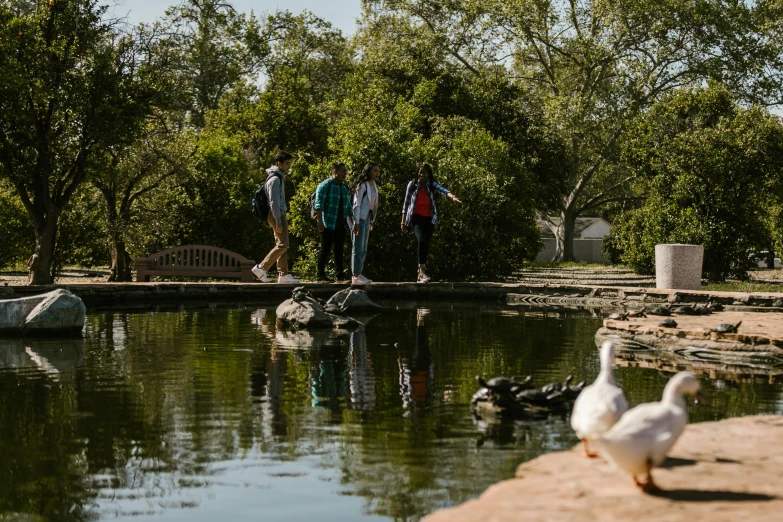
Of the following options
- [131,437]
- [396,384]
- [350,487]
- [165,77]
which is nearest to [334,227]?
[165,77]

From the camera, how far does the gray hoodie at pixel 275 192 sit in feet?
55.1

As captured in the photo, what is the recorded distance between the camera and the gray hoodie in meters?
16.8

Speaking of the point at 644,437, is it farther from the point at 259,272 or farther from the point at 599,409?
the point at 259,272

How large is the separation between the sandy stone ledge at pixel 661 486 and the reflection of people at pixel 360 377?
241cm

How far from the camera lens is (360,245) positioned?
17.8 metres

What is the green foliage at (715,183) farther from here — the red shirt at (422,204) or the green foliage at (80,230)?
the green foliage at (80,230)

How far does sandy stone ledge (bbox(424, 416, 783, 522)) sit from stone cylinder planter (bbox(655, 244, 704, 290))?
530 inches

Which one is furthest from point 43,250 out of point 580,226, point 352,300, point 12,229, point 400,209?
point 580,226

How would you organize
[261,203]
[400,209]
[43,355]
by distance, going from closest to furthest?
[43,355], [261,203], [400,209]

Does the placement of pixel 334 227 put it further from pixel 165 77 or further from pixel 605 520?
pixel 605 520

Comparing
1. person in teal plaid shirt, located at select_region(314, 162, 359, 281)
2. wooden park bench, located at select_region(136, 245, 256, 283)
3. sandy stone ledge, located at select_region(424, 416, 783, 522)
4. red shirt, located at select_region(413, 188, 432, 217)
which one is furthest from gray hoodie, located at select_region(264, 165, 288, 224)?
sandy stone ledge, located at select_region(424, 416, 783, 522)

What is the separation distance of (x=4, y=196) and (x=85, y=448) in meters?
22.2

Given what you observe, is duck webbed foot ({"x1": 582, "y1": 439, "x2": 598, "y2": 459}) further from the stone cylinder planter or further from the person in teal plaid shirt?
the stone cylinder planter

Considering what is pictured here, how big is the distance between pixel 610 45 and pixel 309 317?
113 feet
